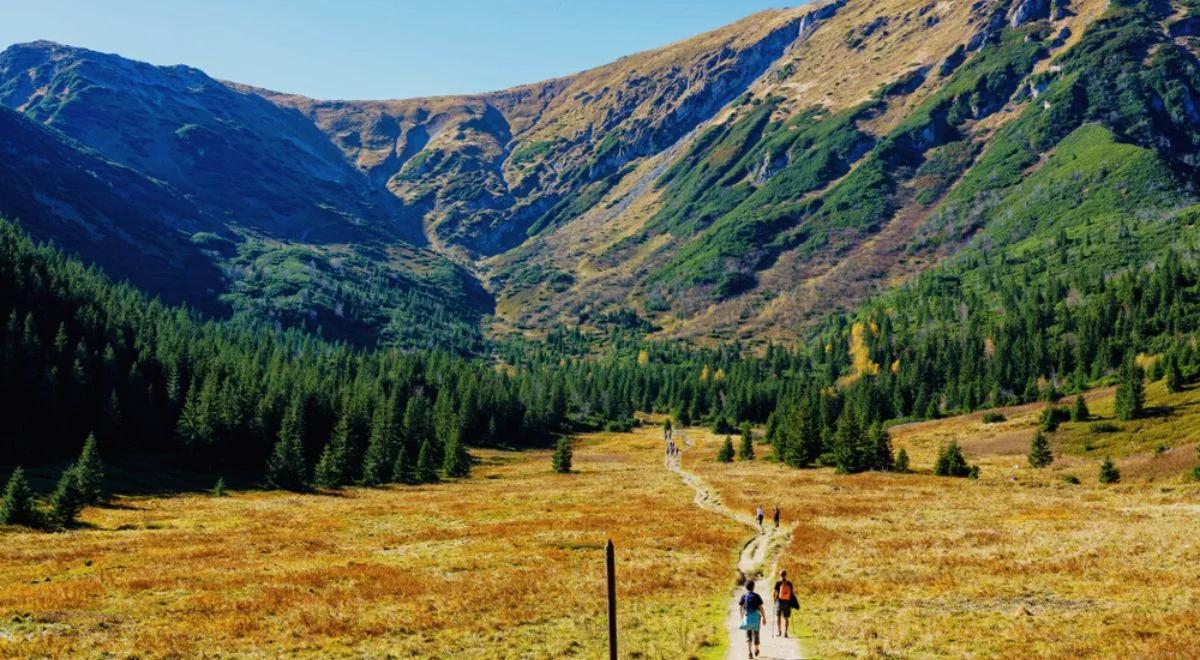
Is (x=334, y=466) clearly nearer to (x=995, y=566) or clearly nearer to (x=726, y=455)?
(x=726, y=455)

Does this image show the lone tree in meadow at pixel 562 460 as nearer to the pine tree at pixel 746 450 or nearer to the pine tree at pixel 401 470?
the pine tree at pixel 401 470

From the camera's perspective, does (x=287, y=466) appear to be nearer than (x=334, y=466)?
Yes

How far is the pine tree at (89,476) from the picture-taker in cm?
6762

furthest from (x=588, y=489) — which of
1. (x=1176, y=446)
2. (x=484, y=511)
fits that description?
(x=1176, y=446)

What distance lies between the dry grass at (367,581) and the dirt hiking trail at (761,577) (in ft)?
3.77

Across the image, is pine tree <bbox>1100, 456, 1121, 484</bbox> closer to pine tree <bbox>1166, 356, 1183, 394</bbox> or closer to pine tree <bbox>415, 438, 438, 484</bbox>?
pine tree <bbox>1166, 356, 1183, 394</bbox>

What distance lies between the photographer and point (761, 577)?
38.0m

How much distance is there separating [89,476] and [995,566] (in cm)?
7905

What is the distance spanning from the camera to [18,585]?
112 feet

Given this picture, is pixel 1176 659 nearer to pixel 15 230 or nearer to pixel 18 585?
pixel 18 585

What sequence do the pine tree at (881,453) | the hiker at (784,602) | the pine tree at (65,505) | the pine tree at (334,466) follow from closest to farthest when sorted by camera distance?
the hiker at (784,602), the pine tree at (65,505), the pine tree at (334,466), the pine tree at (881,453)

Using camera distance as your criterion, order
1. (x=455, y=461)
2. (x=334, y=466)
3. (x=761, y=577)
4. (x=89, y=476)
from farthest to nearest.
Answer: (x=455, y=461)
(x=334, y=466)
(x=89, y=476)
(x=761, y=577)

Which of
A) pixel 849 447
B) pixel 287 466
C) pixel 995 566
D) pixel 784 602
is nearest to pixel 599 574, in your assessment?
pixel 784 602

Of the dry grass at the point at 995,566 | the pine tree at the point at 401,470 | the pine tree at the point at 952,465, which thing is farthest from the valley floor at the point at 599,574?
the pine tree at the point at 401,470
